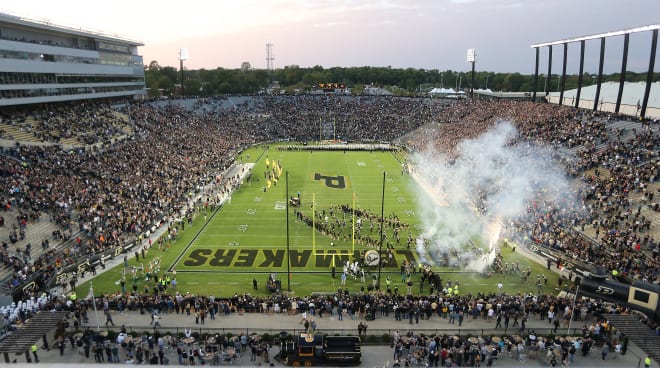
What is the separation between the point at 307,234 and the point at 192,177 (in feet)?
58.3

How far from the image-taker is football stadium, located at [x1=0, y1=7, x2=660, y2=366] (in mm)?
18391

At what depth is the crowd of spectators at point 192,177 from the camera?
27.2 meters

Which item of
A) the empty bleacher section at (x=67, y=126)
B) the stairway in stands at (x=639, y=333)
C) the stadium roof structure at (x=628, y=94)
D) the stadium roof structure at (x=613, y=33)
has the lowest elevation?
the stairway in stands at (x=639, y=333)

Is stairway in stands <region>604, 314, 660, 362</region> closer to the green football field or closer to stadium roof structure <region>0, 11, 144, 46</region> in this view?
the green football field

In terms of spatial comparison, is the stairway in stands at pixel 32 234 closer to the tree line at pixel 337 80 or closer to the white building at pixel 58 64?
the white building at pixel 58 64

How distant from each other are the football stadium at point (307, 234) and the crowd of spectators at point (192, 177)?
0.21 m

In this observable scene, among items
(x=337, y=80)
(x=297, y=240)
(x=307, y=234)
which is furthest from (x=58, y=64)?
(x=337, y=80)

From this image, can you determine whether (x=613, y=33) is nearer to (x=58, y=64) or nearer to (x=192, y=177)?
(x=192, y=177)

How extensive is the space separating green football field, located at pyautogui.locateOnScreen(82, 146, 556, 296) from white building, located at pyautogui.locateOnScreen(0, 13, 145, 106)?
74.9ft

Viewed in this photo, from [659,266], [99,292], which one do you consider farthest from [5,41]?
[659,266]

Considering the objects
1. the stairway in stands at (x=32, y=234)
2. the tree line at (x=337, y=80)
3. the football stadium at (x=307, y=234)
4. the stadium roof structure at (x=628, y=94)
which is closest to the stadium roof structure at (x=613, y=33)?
the football stadium at (x=307, y=234)

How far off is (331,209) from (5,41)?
3302 cm

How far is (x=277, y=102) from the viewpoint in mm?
94188

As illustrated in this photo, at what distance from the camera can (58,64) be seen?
48.8 m
